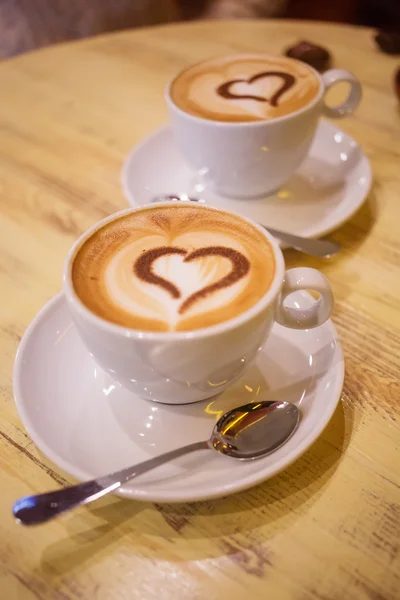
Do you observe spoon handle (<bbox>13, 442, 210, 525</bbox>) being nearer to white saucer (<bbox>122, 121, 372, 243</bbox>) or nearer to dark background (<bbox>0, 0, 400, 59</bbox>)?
white saucer (<bbox>122, 121, 372, 243</bbox>)

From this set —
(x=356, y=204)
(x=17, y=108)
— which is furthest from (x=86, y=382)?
(x=17, y=108)

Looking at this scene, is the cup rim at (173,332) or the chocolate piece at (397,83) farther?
the chocolate piece at (397,83)

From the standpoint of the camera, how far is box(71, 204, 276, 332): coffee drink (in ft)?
2.02

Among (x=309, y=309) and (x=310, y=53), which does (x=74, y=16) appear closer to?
(x=310, y=53)

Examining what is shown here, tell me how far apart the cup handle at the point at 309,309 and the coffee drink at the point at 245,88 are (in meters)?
0.44

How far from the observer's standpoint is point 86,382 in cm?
74

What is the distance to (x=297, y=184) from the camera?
1.15 meters

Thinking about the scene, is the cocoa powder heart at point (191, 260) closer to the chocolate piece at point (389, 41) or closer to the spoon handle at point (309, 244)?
the spoon handle at point (309, 244)

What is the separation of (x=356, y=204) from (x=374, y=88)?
0.53 meters

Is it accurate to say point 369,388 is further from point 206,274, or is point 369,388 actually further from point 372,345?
point 206,274

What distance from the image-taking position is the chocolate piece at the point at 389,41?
1.47 m

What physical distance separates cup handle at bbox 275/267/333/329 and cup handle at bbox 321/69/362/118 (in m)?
0.56

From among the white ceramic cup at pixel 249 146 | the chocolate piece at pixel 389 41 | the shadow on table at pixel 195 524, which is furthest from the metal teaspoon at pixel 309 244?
the chocolate piece at pixel 389 41

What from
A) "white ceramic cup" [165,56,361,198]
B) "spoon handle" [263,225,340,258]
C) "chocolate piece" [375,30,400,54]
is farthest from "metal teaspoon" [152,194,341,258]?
"chocolate piece" [375,30,400,54]
